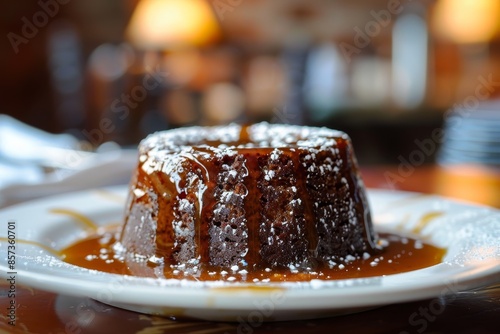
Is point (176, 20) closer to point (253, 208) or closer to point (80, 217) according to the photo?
point (80, 217)

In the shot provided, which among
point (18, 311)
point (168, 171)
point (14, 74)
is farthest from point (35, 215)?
→ point (14, 74)

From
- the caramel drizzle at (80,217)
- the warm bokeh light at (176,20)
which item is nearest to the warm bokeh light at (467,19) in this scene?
the warm bokeh light at (176,20)

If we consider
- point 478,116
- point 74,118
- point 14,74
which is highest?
point 478,116

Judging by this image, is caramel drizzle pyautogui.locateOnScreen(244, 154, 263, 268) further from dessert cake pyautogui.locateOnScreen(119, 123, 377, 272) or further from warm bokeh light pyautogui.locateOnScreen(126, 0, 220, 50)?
warm bokeh light pyautogui.locateOnScreen(126, 0, 220, 50)

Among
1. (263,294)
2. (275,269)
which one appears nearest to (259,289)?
(263,294)

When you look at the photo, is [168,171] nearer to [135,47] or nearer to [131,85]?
[131,85]

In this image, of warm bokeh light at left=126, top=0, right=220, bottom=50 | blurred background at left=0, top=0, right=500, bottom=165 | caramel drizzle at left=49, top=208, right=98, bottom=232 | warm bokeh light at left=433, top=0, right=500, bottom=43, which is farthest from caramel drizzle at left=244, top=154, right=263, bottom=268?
warm bokeh light at left=433, top=0, right=500, bottom=43

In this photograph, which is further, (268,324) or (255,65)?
(255,65)
